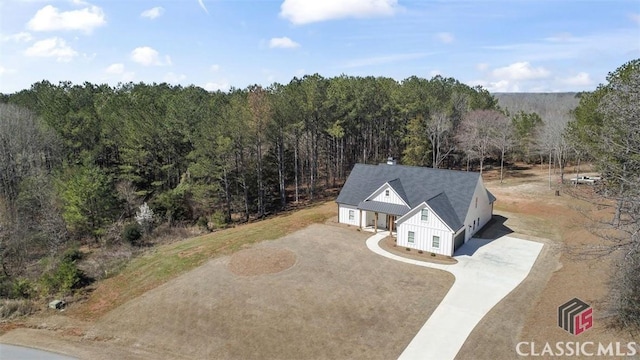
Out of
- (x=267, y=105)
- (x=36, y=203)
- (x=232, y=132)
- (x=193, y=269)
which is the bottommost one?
(x=193, y=269)

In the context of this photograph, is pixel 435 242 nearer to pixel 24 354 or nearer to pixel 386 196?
pixel 386 196

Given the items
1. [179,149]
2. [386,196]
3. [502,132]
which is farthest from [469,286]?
[502,132]

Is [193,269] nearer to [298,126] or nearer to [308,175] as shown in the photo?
[298,126]

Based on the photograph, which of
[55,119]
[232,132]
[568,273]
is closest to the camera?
[568,273]

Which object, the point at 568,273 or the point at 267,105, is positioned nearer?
the point at 568,273

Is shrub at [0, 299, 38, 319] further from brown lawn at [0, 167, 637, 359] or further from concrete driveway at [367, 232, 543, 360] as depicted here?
concrete driveway at [367, 232, 543, 360]

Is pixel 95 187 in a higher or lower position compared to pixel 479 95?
→ lower

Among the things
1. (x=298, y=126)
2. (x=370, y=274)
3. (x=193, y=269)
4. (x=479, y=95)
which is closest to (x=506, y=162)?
(x=479, y=95)
